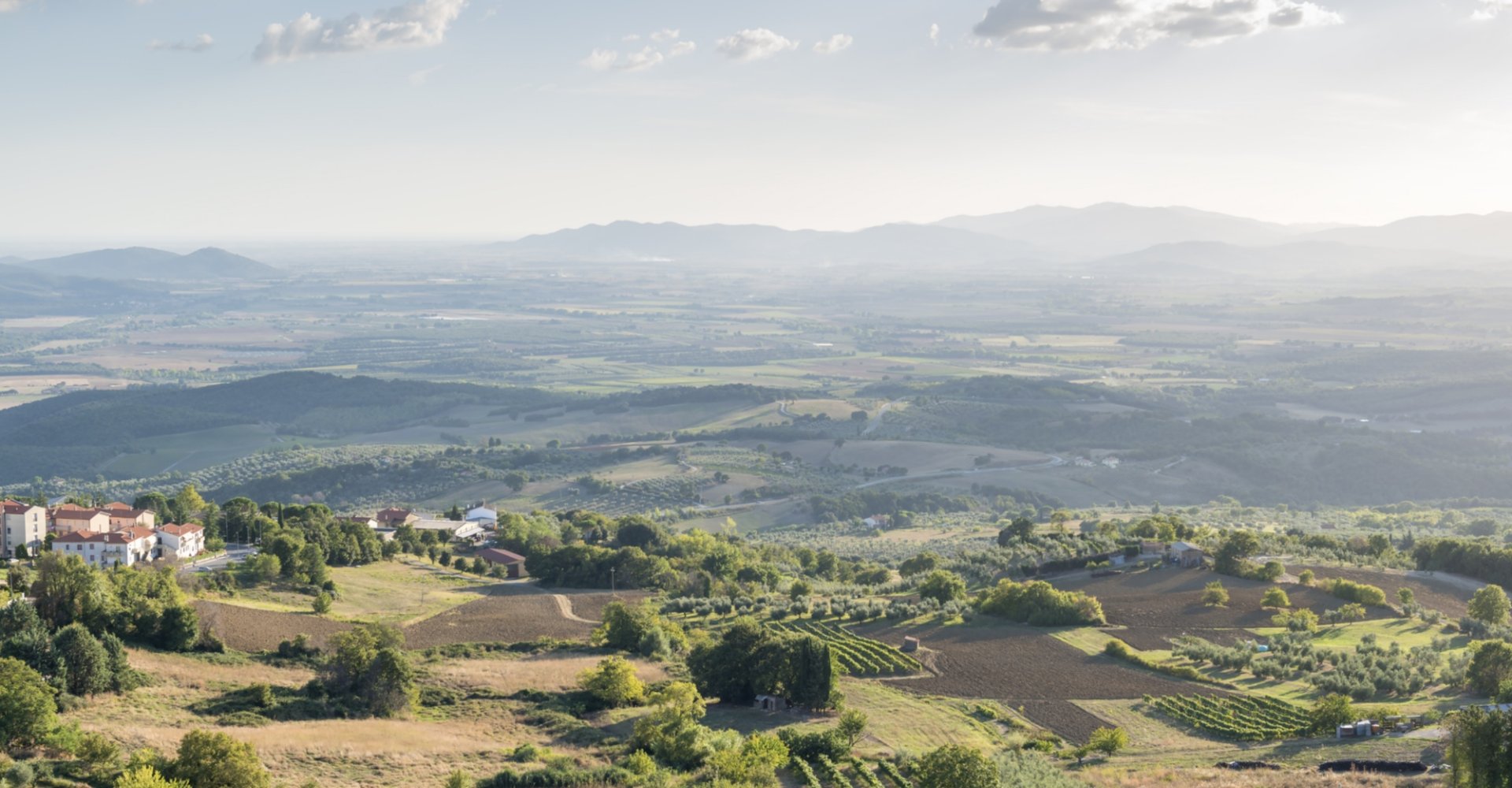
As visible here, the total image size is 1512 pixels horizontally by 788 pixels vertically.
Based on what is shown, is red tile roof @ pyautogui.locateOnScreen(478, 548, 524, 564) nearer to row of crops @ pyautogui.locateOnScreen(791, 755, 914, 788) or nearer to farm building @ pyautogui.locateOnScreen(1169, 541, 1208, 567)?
farm building @ pyautogui.locateOnScreen(1169, 541, 1208, 567)

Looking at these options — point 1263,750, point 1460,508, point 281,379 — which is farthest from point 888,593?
point 281,379

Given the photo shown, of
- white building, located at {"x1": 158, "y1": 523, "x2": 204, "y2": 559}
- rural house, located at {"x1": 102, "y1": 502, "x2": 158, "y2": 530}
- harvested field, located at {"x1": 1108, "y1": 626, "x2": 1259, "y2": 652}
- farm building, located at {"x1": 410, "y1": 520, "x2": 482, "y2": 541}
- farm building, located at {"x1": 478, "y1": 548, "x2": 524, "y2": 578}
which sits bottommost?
farm building, located at {"x1": 410, "y1": 520, "x2": 482, "y2": 541}

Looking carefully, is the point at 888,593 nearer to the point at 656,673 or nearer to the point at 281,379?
the point at 656,673

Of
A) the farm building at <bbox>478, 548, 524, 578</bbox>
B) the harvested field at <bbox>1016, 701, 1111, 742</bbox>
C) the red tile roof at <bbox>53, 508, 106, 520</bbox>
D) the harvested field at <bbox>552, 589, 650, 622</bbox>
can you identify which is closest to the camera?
the harvested field at <bbox>1016, 701, 1111, 742</bbox>

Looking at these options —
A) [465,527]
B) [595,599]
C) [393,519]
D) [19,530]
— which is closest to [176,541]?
[19,530]

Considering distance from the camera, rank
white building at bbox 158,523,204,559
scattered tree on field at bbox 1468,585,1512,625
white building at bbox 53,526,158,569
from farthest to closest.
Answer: white building at bbox 158,523,204,559
white building at bbox 53,526,158,569
scattered tree on field at bbox 1468,585,1512,625

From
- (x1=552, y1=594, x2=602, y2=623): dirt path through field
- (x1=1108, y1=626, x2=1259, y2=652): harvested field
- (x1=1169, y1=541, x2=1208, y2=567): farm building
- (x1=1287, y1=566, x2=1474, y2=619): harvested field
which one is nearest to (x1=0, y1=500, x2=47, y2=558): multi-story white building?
(x1=552, y1=594, x2=602, y2=623): dirt path through field

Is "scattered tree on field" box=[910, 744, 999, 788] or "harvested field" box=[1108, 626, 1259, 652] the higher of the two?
"scattered tree on field" box=[910, 744, 999, 788]
